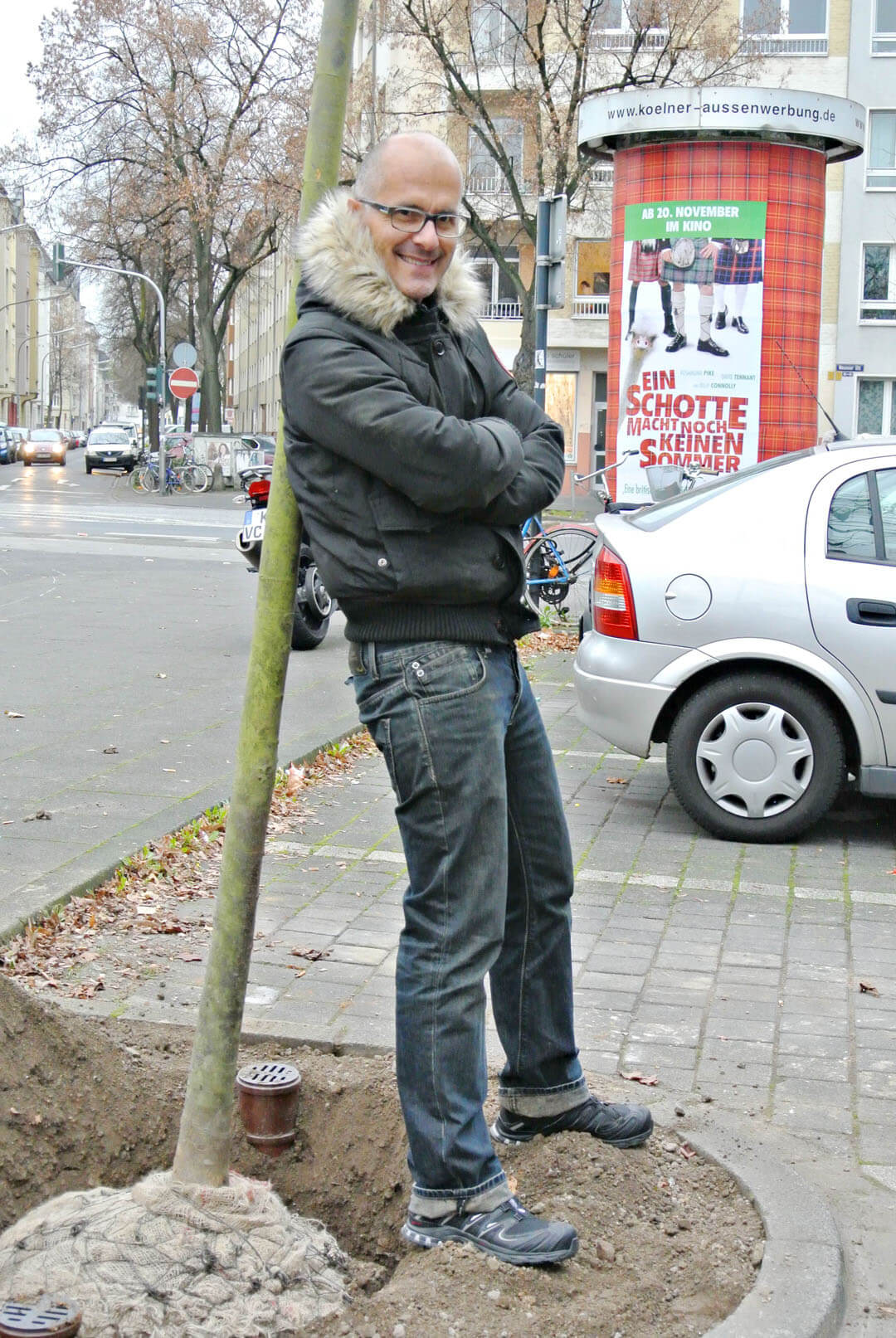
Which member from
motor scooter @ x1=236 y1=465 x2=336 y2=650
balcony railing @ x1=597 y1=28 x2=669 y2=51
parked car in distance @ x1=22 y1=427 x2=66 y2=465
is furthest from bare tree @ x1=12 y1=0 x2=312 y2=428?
motor scooter @ x1=236 y1=465 x2=336 y2=650

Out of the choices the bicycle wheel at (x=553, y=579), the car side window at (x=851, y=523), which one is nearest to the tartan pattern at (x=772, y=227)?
the bicycle wheel at (x=553, y=579)

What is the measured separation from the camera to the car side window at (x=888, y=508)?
21.1 ft

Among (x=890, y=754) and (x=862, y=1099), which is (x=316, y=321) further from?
(x=890, y=754)

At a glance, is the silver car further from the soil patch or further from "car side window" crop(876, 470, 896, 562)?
the soil patch

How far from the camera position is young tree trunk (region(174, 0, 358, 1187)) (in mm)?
2676

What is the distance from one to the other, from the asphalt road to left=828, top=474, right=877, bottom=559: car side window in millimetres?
2782

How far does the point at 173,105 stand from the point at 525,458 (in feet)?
134

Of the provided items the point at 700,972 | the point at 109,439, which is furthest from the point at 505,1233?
the point at 109,439

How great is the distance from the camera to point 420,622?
107 inches

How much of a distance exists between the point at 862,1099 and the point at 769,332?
12.5m

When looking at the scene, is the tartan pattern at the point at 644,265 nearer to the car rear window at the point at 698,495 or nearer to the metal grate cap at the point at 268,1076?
the car rear window at the point at 698,495

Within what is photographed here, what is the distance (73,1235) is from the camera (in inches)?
102

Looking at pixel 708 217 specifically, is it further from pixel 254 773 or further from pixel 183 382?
pixel 183 382

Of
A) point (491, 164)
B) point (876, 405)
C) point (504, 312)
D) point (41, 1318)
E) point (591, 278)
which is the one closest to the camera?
point (41, 1318)
